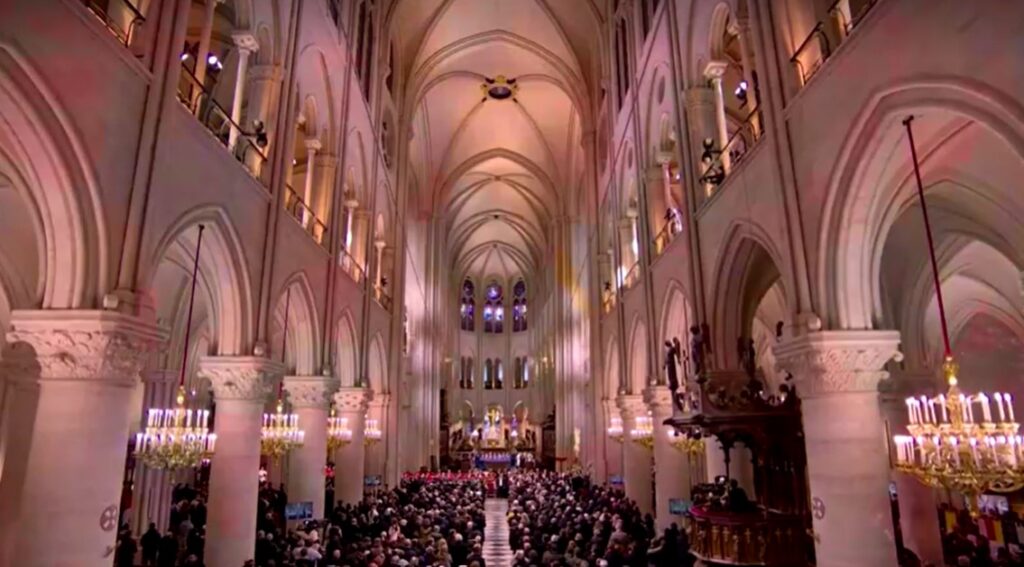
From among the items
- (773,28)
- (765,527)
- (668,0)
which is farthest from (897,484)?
(668,0)

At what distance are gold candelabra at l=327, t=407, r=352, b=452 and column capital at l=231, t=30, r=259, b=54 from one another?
28.1 feet

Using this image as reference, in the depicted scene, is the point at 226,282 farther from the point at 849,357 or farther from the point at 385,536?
the point at 849,357

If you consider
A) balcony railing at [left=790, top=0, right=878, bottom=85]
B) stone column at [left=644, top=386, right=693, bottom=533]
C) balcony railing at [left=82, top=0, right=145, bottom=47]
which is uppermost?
balcony railing at [left=790, top=0, right=878, bottom=85]

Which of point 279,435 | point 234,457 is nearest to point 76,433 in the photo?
point 234,457

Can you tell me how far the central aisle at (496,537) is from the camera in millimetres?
14883

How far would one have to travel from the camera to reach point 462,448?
45.2 metres

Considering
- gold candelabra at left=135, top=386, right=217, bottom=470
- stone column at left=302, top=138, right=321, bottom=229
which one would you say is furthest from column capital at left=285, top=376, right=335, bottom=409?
gold candelabra at left=135, top=386, right=217, bottom=470

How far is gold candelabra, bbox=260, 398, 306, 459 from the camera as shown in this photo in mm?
11766

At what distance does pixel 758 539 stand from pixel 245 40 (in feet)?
37.0

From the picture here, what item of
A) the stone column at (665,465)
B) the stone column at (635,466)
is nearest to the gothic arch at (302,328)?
the stone column at (665,465)

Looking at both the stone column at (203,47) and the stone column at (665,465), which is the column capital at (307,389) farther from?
the stone column at (665,465)

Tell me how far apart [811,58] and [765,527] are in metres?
6.64

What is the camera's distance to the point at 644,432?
16.8 meters

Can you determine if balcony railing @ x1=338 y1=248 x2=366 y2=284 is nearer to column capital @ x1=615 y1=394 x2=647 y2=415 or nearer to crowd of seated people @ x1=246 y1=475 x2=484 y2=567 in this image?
crowd of seated people @ x1=246 y1=475 x2=484 y2=567
